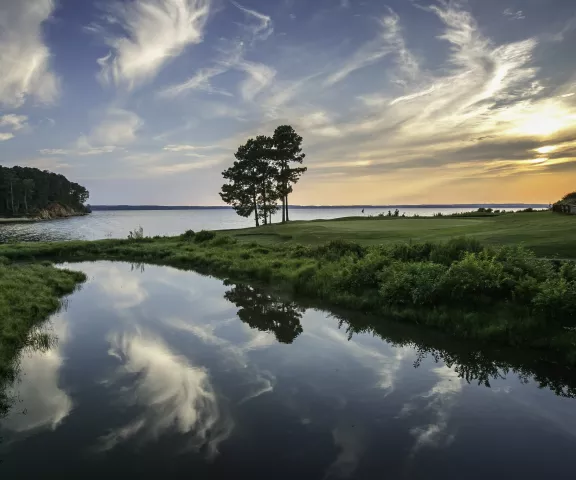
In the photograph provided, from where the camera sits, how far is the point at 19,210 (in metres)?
136

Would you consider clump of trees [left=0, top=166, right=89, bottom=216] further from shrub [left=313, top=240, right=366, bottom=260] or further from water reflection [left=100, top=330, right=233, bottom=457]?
water reflection [left=100, top=330, right=233, bottom=457]

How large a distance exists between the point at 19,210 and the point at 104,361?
6029 inches

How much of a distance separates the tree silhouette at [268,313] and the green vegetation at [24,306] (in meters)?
7.18

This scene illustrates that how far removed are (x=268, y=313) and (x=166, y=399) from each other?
8.02 m

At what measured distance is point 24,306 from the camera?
15.6 m

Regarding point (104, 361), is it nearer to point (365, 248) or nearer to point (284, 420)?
point (284, 420)

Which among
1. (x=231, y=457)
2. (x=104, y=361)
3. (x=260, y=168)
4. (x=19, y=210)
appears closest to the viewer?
(x=231, y=457)

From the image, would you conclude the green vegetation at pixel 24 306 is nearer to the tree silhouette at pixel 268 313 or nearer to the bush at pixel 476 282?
the tree silhouette at pixel 268 313

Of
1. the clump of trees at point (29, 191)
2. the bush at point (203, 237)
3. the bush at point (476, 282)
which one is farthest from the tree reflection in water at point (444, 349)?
the clump of trees at point (29, 191)

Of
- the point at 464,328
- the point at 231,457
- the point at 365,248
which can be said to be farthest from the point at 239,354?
the point at 365,248

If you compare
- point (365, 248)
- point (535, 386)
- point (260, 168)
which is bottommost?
point (535, 386)

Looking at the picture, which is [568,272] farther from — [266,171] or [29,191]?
[29,191]

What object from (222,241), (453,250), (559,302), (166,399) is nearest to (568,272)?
(559,302)

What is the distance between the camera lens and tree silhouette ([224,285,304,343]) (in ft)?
46.7
